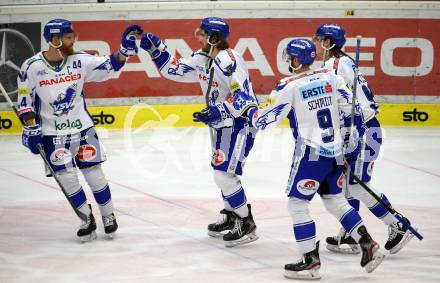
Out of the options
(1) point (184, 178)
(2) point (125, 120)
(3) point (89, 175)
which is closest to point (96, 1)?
(2) point (125, 120)

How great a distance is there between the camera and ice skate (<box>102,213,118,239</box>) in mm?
6773

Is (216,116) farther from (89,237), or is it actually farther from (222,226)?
(89,237)

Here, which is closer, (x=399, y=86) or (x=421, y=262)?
(x=421, y=262)

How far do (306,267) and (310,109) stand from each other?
1.02 meters

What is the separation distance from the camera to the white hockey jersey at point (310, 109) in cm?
560

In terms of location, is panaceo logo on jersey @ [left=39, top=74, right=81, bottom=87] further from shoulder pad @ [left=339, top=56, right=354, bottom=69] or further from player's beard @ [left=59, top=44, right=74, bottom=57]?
shoulder pad @ [left=339, top=56, right=354, bottom=69]

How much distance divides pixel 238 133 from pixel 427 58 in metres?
5.66

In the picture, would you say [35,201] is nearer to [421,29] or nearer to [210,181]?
[210,181]

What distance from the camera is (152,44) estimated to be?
6.80m

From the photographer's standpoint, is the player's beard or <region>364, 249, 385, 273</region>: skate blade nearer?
<region>364, 249, 385, 273</region>: skate blade

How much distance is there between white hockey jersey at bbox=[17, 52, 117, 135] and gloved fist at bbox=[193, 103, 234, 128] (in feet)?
3.05

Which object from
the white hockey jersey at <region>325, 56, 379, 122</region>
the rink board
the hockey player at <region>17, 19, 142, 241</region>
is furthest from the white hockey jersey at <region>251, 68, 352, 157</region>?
the rink board

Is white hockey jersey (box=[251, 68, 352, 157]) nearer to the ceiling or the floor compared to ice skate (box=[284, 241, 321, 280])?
nearer to the ceiling

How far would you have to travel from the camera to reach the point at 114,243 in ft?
22.0
